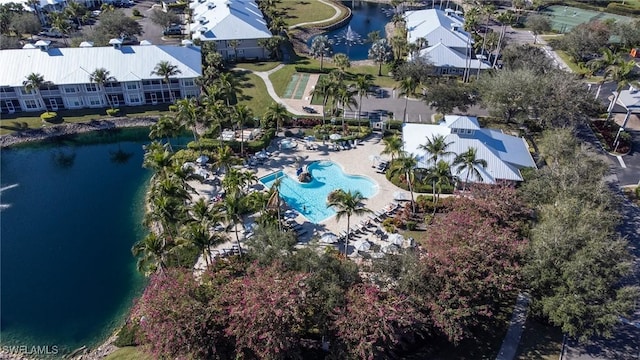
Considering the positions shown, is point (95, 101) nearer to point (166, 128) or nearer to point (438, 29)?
point (166, 128)

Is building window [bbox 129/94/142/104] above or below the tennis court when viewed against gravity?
below

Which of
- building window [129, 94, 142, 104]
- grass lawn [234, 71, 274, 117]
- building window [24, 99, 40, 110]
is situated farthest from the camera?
grass lawn [234, 71, 274, 117]

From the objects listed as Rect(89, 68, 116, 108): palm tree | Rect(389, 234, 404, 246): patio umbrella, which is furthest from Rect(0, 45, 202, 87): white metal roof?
Rect(389, 234, 404, 246): patio umbrella

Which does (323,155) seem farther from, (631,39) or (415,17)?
(631,39)

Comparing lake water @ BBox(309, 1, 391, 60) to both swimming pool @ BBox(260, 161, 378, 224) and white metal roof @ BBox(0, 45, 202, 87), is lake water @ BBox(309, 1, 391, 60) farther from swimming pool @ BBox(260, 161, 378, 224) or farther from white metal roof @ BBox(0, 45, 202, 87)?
swimming pool @ BBox(260, 161, 378, 224)

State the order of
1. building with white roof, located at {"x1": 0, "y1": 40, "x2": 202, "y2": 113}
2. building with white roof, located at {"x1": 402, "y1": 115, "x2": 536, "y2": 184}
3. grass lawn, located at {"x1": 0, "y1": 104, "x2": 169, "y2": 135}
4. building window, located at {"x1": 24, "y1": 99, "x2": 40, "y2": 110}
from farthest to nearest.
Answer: building window, located at {"x1": 24, "y1": 99, "x2": 40, "y2": 110} < building with white roof, located at {"x1": 0, "y1": 40, "x2": 202, "y2": 113} < grass lawn, located at {"x1": 0, "y1": 104, "x2": 169, "y2": 135} < building with white roof, located at {"x1": 402, "y1": 115, "x2": 536, "y2": 184}

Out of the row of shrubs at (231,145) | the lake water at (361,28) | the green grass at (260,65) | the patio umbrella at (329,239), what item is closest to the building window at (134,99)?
the row of shrubs at (231,145)
